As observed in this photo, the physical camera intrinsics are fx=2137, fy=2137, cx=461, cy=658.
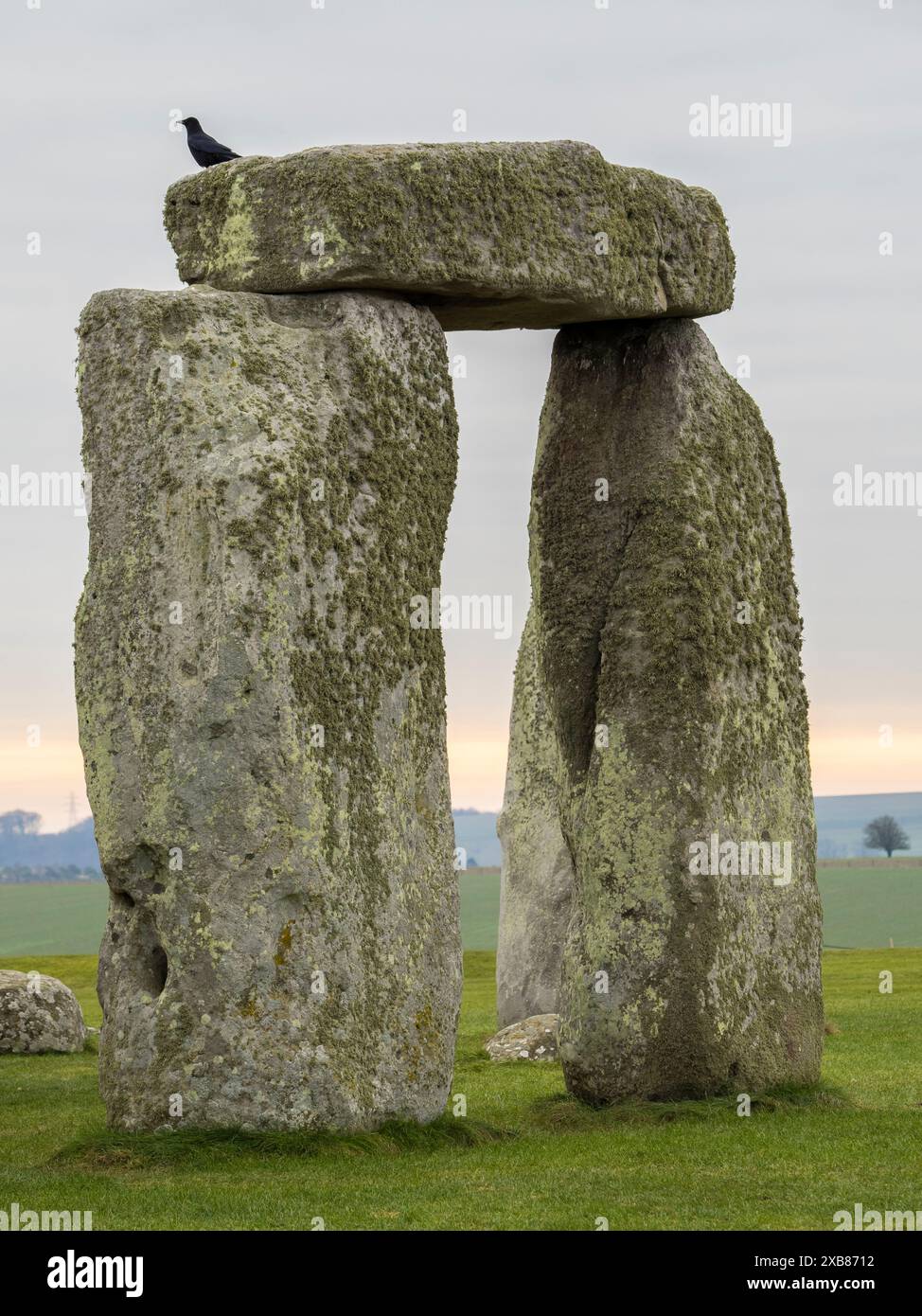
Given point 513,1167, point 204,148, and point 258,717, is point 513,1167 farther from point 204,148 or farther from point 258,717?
point 204,148

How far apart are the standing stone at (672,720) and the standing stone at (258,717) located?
2.46m

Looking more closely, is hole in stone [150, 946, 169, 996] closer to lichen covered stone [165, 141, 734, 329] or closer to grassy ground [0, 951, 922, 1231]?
grassy ground [0, 951, 922, 1231]

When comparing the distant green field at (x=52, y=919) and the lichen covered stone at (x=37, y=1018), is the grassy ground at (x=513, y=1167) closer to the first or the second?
the lichen covered stone at (x=37, y=1018)

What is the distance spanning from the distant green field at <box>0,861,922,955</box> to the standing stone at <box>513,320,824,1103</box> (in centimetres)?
4846

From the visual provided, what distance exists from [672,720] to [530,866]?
10745 millimetres

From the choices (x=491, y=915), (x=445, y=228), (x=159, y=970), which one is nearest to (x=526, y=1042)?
(x=159, y=970)

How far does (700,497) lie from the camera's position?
68.3ft

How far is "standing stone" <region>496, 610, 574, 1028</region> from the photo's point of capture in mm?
29969

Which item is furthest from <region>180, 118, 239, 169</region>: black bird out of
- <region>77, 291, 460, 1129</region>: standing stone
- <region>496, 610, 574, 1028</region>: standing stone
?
<region>496, 610, 574, 1028</region>: standing stone

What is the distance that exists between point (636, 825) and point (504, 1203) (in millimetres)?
5660

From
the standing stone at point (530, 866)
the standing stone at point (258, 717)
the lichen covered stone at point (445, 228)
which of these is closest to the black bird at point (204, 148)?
the lichen covered stone at point (445, 228)

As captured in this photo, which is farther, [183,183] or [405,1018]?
[183,183]

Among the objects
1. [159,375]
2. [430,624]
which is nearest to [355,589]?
[430,624]

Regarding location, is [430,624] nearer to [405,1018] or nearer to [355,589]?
[355,589]
